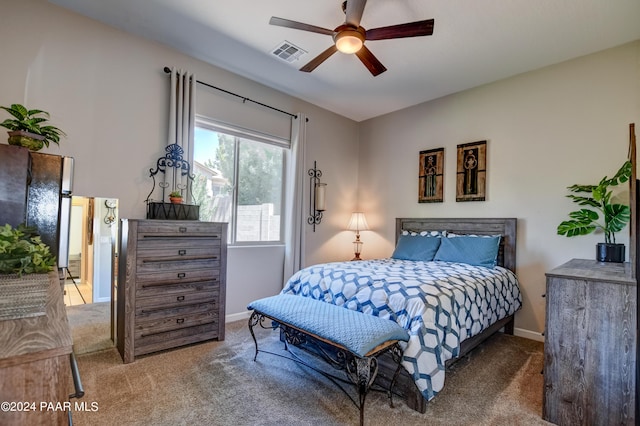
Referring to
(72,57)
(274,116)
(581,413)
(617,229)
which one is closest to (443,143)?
(617,229)

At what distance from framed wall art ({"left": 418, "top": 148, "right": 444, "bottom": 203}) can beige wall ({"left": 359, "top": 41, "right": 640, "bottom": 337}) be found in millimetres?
79

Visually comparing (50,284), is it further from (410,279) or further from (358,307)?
(410,279)

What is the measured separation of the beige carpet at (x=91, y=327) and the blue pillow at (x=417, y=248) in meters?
3.13

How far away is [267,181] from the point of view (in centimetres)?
410

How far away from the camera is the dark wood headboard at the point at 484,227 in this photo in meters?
3.41

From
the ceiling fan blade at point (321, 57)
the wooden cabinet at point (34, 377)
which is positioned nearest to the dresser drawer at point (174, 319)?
the wooden cabinet at point (34, 377)

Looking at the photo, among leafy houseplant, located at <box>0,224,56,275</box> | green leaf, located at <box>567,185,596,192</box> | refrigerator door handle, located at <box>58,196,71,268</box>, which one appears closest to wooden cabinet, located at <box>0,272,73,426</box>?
leafy houseplant, located at <box>0,224,56,275</box>

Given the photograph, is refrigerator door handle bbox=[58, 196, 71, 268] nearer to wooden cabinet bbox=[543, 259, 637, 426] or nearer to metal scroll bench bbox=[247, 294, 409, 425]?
metal scroll bench bbox=[247, 294, 409, 425]

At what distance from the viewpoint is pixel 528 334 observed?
3.27 metres

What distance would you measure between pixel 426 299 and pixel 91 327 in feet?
9.36

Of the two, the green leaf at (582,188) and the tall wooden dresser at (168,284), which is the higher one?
the green leaf at (582,188)

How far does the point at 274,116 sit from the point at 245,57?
0.87 meters

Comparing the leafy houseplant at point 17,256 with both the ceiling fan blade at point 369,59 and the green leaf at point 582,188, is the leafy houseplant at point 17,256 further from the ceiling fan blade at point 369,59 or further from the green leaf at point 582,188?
the green leaf at point 582,188

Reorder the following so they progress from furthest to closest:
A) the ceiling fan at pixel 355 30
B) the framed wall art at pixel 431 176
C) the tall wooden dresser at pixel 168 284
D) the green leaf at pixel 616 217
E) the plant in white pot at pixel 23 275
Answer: the framed wall art at pixel 431 176 → the green leaf at pixel 616 217 → the tall wooden dresser at pixel 168 284 → the ceiling fan at pixel 355 30 → the plant in white pot at pixel 23 275
